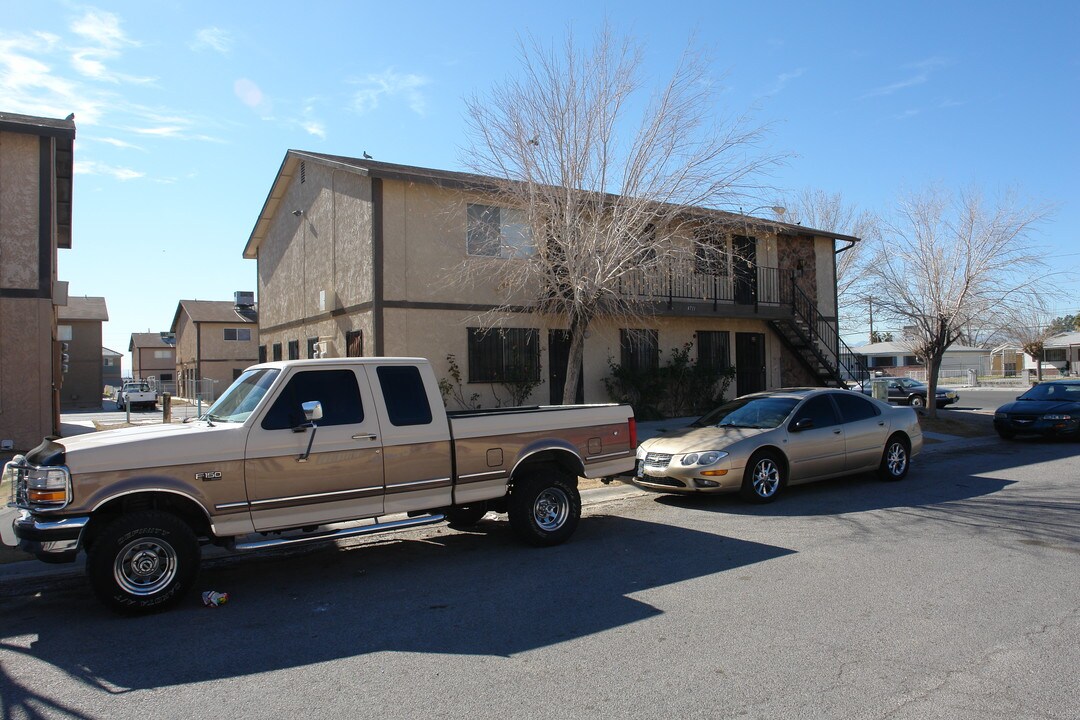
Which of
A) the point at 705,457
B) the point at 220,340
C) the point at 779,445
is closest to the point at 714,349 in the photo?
the point at 779,445

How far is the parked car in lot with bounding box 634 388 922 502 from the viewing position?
29.4ft

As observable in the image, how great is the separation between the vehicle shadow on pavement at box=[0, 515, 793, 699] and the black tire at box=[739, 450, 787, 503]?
5.45ft

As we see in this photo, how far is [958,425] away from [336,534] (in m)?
16.5

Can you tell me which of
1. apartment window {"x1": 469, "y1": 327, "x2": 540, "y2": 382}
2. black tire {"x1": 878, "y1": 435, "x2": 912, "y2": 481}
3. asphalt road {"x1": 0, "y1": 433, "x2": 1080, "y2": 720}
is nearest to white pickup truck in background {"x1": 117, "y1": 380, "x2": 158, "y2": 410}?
apartment window {"x1": 469, "y1": 327, "x2": 540, "y2": 382}

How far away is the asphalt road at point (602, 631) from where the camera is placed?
3896 mm

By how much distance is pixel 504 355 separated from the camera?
1706 cm

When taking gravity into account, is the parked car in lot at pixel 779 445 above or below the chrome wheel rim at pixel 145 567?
above

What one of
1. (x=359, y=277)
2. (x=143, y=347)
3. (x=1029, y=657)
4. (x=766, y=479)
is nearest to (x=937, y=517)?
(x=766, y=479)

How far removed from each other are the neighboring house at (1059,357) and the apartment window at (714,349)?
42.7 m

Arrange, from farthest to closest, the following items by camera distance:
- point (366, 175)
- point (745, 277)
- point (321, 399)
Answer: point (745, 277)
point (366, 175)
point (321, 399)

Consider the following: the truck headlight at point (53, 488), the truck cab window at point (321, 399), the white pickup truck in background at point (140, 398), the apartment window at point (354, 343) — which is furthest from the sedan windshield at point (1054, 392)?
the white pickup truck in background at point (140, 398)

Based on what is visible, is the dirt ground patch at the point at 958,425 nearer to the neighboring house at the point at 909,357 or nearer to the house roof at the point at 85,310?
the neighboring house at the point at 909,357

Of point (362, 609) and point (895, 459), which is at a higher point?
point (895, 459)

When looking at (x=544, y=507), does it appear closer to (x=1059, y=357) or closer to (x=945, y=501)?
(x=945, y=501)
